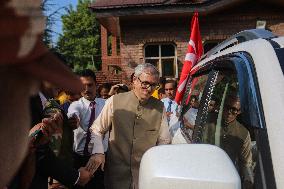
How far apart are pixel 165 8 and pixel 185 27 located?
1.12 meters

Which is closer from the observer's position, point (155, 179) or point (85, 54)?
point (155, 179)

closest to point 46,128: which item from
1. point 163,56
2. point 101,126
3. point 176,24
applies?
point 101,126

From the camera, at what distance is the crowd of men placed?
1.85 ft

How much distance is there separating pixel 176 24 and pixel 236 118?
45.8 feet

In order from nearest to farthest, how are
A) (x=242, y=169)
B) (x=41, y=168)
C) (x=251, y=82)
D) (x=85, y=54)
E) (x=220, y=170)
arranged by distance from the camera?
(x=220, y=170)
(x=251, y=82)
(x=242, y=169)
(x=41, y=168)
(x=85, y=54)

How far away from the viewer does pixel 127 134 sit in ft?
13.8

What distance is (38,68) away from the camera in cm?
57

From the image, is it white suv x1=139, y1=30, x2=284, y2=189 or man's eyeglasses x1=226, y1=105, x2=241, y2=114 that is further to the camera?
man's eyeglasses x1=226, y1=105, x2=241, y2=114

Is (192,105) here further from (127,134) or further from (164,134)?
(127,134)

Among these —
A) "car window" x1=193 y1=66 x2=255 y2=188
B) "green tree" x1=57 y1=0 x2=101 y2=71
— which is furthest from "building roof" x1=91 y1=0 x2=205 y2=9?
"green tree" x1=57 y1=0 x2=101 y2=71

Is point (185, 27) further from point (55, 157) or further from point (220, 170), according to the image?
point (220, 170)

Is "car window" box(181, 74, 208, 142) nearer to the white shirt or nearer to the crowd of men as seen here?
the crowd of men

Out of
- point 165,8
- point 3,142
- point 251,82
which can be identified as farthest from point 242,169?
point 165,8

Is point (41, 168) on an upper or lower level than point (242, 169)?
lower
